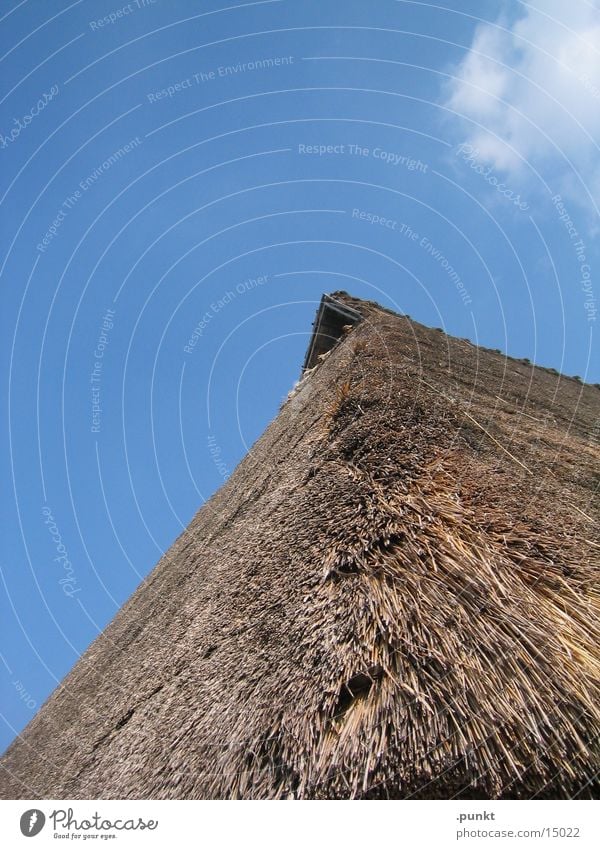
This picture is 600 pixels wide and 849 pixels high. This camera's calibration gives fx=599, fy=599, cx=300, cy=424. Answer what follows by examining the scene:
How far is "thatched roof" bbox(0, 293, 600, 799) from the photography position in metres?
2.66

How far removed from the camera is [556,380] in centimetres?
866

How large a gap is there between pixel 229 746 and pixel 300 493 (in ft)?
6.46

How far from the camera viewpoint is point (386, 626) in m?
3.07

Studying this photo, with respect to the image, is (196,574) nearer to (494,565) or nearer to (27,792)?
(27,792)
